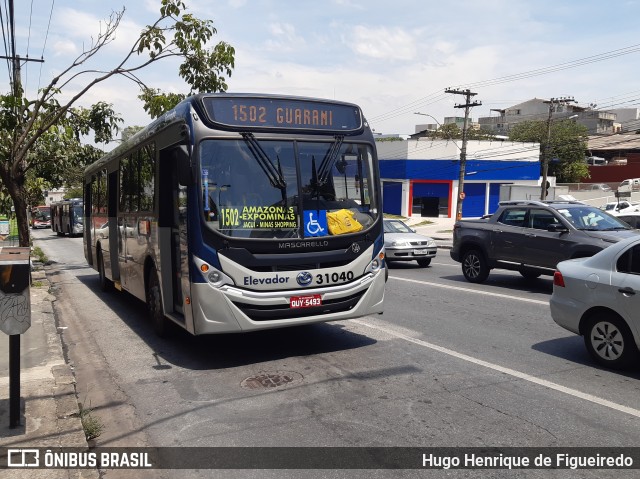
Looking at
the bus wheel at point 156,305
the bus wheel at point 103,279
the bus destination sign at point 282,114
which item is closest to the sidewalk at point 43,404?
the bus wheel at point 156,305

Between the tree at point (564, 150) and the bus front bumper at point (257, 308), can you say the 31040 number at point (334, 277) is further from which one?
the tree at point (564, 150)

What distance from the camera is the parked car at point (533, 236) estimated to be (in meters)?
11.4

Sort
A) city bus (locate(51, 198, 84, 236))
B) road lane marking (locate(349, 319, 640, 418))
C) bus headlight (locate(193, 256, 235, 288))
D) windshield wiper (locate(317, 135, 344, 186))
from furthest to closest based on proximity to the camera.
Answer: city bus (locate(51, 198, 84, 236)) < windshield wiper (locate(317, 135, 344, 186)) < bus headlight (locate(193, 256, 235, 288)) < road lane marking (locate(349, 319, 640, 418))

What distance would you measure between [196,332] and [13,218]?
1717 cm

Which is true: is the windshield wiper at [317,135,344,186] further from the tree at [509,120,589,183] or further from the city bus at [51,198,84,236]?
the tree at [509,120,589,183]

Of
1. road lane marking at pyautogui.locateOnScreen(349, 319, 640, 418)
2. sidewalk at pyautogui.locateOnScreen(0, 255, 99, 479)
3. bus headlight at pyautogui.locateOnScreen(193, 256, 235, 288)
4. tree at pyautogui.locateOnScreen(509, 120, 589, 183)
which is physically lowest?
sidewalk at pyautogui.locateOnScreen(0, 255, 99, 479)

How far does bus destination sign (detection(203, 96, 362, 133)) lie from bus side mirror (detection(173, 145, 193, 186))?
0.50 metres

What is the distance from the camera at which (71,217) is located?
4234 centimetres

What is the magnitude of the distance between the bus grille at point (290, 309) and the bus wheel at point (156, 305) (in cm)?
195

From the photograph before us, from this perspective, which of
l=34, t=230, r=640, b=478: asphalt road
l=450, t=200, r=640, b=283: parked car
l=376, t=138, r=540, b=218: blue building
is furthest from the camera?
l=376, t=138, r=540, b=218: blue building

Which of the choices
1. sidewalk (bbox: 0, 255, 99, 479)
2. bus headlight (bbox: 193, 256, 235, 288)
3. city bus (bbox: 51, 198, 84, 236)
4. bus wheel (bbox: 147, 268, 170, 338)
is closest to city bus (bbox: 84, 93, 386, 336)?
bus headlight (bbox: 193, 256, 235, 288)

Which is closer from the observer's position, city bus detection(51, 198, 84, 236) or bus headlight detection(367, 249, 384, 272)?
bus headlight detection(367, 249, 384, 272)

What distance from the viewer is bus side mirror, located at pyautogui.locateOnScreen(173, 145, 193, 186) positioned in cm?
661

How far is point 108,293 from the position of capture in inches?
532
